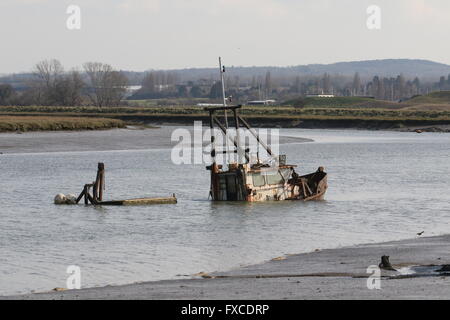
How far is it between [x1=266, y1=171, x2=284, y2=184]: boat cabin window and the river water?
1.35 meters

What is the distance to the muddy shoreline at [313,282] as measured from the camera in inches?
669

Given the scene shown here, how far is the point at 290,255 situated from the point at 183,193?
68.1 feet

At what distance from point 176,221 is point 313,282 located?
15.9m

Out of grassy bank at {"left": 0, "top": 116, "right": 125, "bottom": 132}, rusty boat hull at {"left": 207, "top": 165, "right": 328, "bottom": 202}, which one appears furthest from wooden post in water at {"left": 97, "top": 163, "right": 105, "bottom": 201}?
grassy bank at {"left": 0, "top": 116, "right": 125, "bottom": 132}

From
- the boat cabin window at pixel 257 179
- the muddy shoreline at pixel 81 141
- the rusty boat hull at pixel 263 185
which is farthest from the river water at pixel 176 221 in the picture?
the muddy shoreline at pixel 81 141

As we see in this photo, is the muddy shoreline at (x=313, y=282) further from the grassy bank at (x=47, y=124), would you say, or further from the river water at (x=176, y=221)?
the grassy bank at (x=47, y=124)

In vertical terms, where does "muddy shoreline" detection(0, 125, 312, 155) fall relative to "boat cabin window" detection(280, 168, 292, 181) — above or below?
below

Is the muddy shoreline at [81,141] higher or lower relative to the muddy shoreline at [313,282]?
lower

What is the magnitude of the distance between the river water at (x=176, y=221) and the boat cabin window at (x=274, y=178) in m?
1.35

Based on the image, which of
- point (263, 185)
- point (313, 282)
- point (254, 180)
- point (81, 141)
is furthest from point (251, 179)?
point (81, 141)

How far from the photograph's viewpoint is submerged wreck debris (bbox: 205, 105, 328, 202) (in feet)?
129

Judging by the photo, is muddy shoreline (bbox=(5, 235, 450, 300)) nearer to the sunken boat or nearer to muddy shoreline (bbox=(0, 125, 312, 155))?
the sunken boat

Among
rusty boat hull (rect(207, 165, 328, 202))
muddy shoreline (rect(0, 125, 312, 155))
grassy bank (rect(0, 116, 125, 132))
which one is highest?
rusty boat hull (rect(207, 165, 328, 202))

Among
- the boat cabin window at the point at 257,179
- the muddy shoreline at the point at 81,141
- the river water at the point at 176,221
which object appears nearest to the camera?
the river water at the point at 176,221
